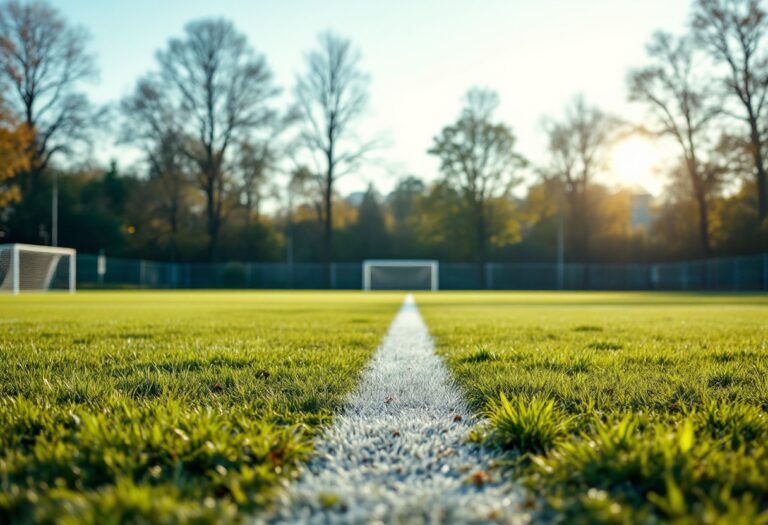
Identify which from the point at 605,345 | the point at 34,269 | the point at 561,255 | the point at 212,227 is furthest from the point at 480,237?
the point at 605,345

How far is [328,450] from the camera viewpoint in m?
1.79

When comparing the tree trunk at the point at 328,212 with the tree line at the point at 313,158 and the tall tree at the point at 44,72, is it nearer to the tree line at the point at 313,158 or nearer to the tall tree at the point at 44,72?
the tree line at the point at 313,158

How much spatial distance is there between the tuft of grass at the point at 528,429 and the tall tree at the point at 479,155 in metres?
35.5

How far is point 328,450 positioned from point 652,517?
963mm

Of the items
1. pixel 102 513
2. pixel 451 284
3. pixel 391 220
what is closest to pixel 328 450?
pixel 102 513

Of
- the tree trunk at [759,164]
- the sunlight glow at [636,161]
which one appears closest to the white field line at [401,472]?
the tree trunk at [759,164]

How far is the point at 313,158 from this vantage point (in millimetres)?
35344

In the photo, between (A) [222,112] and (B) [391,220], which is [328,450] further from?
(B) [391,220]

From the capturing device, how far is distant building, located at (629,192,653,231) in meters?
45.0

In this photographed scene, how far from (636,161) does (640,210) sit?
1900 cm

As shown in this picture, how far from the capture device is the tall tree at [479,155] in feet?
119

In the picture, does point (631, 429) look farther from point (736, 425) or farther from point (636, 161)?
point (636, 161)

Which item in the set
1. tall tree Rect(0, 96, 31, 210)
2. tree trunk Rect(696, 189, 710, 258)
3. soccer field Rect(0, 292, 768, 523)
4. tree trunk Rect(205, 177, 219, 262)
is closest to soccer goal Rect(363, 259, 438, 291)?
tree trunk Rect(205, 177, 219, 262)

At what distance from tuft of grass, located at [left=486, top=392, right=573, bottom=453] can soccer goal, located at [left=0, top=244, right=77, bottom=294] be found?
71.4ft
